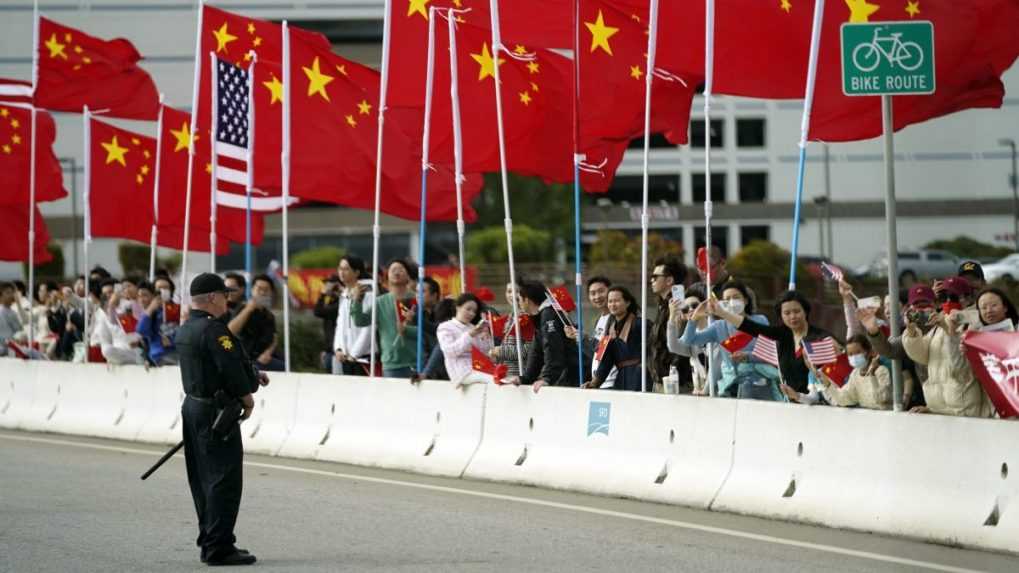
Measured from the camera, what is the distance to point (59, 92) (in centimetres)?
2431

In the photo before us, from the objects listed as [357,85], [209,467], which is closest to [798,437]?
[209,467]

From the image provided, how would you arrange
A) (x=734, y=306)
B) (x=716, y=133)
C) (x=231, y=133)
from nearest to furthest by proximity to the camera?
(x=734, y=306)
(x=231, y=133)
(x=716, y=133)

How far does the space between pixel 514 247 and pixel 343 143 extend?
56.2m

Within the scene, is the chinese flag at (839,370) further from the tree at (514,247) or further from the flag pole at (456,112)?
the tree at (514,247)

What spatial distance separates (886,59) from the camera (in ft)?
36.6

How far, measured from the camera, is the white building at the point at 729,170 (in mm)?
80000

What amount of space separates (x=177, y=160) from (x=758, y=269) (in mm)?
35321

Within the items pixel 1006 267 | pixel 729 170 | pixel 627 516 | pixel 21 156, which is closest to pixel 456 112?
pixel 627 516

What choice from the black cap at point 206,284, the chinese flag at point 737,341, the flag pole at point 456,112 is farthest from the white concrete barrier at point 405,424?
the black cap at point 206,284

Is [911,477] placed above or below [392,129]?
below

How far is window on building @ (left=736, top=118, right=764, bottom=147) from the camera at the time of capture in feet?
290

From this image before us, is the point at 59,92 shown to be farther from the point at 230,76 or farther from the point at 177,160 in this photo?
→ the point at 230,76

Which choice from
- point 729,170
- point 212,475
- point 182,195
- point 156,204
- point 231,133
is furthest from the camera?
point 729,170

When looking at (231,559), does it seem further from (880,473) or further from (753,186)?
(753,186)
